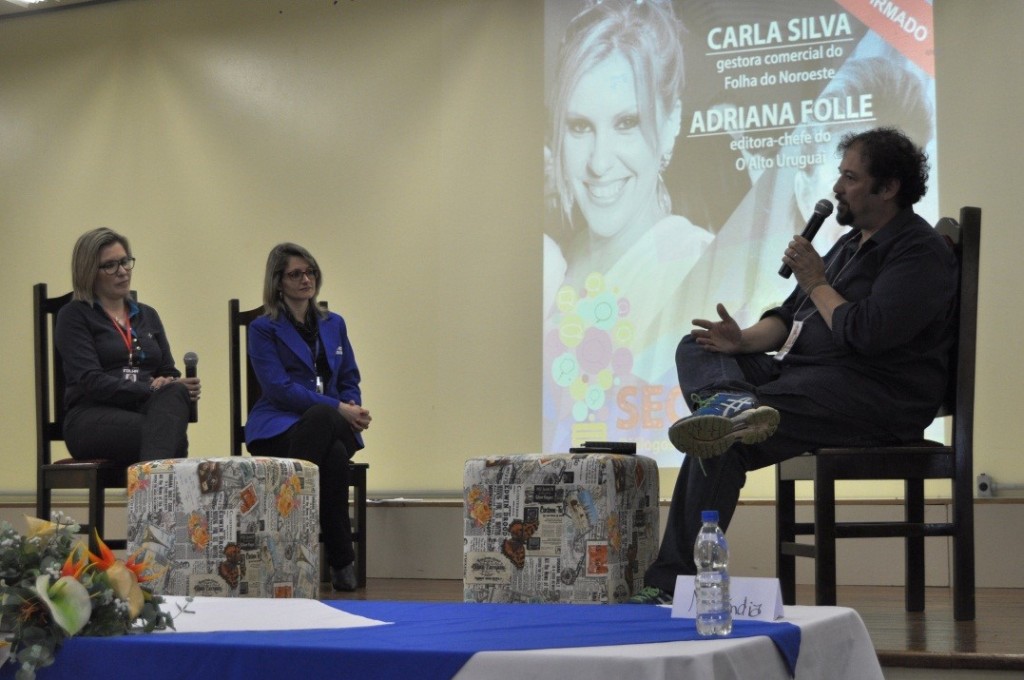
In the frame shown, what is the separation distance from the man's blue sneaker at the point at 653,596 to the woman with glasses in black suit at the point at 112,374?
173 cm

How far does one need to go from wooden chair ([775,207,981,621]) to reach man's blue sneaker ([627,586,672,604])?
412 millimetres

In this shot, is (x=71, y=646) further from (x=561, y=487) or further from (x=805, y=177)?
(x=805, y=177)

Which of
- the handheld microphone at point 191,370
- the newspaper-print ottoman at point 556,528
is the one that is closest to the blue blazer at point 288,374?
the handheld microphone at point 191,370

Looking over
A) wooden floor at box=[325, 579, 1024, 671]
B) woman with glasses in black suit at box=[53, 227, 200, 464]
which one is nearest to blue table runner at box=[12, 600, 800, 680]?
wooden floor at box=[325, 579, 1024, 671]

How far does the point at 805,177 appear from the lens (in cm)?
488

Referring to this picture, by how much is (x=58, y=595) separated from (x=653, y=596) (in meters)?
1.43

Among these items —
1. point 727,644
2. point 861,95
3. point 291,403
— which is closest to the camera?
point 727,644

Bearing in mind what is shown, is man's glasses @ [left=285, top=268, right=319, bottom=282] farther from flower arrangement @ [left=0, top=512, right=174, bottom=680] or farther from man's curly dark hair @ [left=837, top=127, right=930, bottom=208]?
flower arrangement @ [left=0, top=512, right=174, bottom=680]

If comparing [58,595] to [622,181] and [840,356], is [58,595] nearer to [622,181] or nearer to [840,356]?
[840,356]

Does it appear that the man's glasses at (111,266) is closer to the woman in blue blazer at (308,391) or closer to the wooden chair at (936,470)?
the woman in blue blazer at (308,391)

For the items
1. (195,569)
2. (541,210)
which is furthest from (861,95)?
(195,569)

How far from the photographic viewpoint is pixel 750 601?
181cm

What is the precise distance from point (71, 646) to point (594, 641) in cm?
71

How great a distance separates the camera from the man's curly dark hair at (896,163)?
3.16 metres
